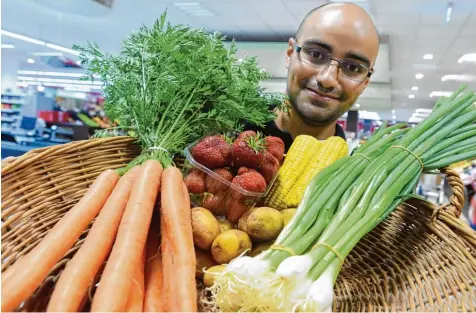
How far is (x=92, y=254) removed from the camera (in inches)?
37.2

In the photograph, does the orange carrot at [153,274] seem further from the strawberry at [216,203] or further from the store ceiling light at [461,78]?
the store ceiling light at [461,78]

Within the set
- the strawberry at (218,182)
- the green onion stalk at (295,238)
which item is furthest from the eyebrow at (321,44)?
the strawberry at (218,182)

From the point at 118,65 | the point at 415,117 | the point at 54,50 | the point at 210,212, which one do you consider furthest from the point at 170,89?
the point at 415,117

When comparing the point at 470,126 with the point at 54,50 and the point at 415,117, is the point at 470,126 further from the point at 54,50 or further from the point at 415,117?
the point at 415,117

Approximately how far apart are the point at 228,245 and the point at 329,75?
71 centimetres

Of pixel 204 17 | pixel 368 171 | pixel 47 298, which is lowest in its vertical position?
pixel 47 298

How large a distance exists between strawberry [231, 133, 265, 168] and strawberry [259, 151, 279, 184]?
2cm

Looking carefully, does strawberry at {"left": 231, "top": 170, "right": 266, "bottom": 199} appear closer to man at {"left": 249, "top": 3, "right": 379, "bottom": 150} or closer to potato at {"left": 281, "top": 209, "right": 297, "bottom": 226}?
potato at {"left": 281, "top": 209, "right": 297, "bottom": 226}

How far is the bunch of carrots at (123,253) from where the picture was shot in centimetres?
85

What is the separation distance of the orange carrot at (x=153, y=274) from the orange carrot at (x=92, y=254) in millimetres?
116

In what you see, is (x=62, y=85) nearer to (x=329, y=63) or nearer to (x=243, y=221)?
(x=329, y=63)

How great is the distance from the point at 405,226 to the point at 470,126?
360 mm

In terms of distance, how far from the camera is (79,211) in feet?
3.38

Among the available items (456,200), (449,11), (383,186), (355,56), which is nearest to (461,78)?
Result: (449,11)
